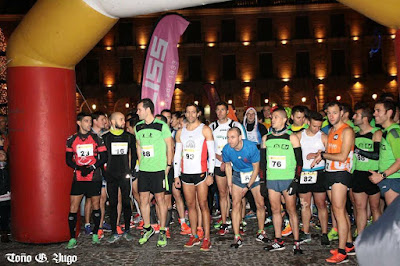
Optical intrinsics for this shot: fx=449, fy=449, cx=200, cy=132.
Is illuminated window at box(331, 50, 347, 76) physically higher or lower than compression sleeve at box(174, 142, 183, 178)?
higher

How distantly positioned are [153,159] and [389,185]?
12.0 feet

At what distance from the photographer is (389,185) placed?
6.23m

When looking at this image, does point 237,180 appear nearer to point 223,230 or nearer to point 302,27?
point 223,230

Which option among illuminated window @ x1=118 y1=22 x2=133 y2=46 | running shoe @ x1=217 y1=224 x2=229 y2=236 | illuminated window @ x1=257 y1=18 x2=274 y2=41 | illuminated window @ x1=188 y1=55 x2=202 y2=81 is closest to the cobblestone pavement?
running shoe @ x1=217 y1=224 x2=229 y2=236

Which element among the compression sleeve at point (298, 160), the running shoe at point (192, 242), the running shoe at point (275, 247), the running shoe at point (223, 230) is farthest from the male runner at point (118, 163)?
the compression sleeve at point (298, 160)

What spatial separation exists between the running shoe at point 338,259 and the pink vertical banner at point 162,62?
5365 mm

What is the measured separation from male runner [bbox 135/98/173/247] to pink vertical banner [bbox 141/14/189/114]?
2.55m

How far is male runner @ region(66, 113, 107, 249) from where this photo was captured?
745cm

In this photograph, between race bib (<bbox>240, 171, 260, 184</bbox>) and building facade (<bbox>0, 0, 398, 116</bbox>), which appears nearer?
race bib (<bbox>240, 171, 260, 184</bbox>)

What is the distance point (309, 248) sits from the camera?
7062 millimetres

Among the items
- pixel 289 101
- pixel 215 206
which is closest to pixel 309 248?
pixel 215 206

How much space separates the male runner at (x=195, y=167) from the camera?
7.29m

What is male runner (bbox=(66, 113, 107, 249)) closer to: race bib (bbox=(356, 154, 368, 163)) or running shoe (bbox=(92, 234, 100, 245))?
running shoe (bbox=(92, 234, 100, 245))

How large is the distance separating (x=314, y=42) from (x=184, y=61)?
41.6ft
